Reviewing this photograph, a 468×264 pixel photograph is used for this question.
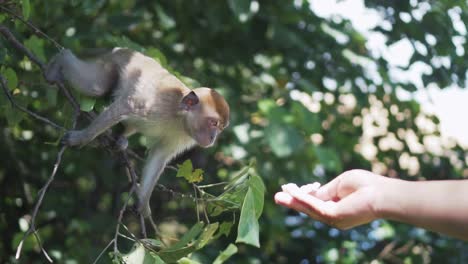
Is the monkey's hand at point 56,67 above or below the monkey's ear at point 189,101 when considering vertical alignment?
above

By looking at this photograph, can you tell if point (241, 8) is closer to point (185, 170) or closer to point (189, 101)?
point (189, 101)

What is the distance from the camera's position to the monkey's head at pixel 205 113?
3834mm

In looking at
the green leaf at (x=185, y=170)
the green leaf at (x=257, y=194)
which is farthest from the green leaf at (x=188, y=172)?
the green leaf at (x=257, y=194)

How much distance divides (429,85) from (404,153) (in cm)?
86

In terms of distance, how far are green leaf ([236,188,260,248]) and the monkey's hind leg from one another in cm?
142

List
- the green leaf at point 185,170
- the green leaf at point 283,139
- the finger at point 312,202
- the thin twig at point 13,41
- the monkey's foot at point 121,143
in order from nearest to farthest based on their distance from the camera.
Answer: the finger at point 312,202, the green leaf at point 185,170, the thin twig at point 13,41, the monkey's foot at point 121,143, the green leaf at point 283,139

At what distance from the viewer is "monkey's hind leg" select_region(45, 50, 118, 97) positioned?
364 cm

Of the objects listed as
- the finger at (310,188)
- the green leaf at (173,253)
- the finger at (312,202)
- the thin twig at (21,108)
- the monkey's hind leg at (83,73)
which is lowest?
the monkey's hind leg at (83,73)

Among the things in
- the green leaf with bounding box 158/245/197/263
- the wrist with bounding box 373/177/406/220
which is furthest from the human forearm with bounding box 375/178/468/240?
the green leaf with bounding box 158/245/197/263

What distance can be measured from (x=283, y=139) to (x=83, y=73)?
4.10ft

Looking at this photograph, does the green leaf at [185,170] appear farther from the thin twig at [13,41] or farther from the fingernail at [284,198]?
the thin twig at [13,41]

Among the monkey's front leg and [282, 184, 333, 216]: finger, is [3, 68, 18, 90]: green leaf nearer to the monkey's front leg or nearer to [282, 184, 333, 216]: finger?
the monkey's front leg

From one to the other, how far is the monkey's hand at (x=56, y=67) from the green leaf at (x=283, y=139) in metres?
1.26

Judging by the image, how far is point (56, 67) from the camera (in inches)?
147
